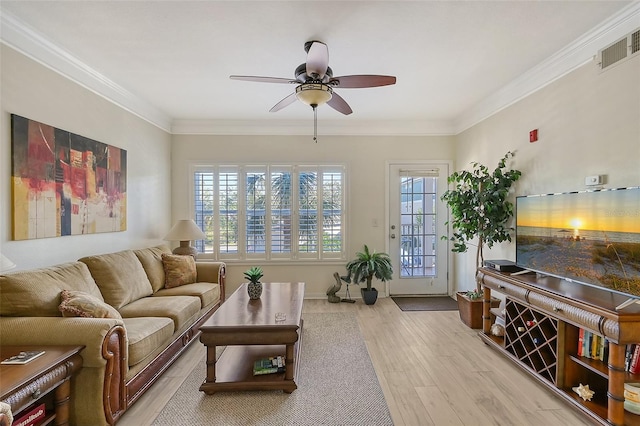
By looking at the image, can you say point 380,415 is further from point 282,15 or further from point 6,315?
point 282,15

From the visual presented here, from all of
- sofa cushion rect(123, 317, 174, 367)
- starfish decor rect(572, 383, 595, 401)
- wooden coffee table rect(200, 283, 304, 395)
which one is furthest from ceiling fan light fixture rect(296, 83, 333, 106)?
starfish decor rect(572, 383, 595, 401)

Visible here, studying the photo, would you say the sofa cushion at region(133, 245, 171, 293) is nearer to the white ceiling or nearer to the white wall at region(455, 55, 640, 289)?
the white ceiling

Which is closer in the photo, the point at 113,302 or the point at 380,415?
the point at 380,415

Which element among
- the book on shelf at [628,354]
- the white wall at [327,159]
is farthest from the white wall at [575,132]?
the white wall at [327,159]

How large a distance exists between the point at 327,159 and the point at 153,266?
283 cm

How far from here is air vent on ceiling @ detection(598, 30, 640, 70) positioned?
2.17 m

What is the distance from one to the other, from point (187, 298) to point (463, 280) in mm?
3770

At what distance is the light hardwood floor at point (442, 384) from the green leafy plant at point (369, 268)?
0.91 m

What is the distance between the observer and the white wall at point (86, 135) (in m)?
2.27

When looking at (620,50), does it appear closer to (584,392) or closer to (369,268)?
(584,392)

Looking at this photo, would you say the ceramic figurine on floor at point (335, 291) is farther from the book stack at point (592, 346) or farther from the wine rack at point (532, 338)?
the book stack at point (592, 346)

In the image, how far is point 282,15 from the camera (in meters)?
2.23

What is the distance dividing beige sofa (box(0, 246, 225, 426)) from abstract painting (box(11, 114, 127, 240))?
1.23 ft

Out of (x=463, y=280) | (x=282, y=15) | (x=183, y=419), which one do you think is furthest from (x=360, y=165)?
(x=183, y=419)
